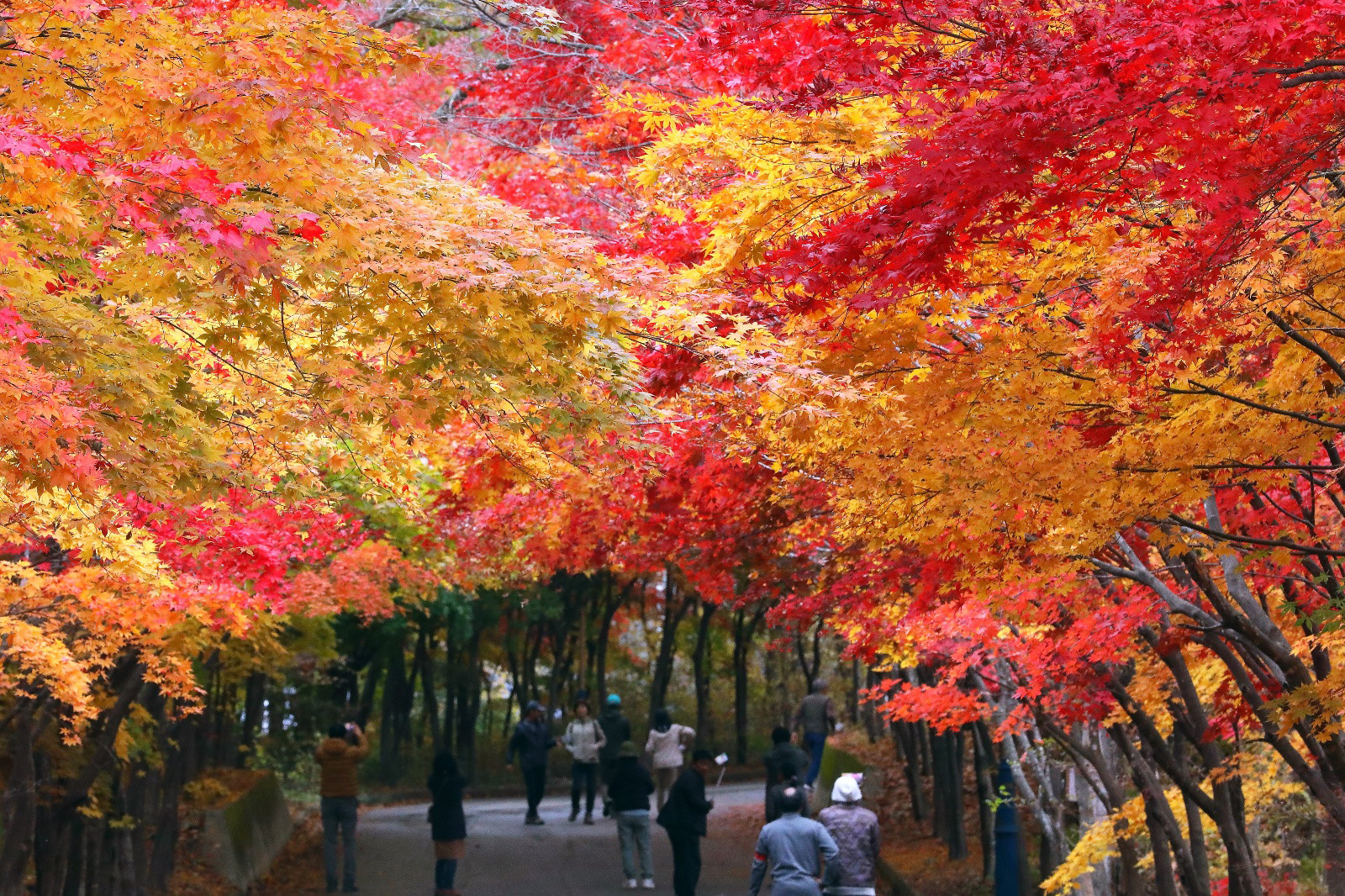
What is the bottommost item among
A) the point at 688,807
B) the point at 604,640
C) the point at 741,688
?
the point at 688,807

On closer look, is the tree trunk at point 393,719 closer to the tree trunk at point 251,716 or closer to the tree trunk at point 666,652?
the tree trunk at point 251,716

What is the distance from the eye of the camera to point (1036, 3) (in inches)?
218

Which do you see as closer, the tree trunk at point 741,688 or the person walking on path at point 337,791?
the person walking on path at point 337,791

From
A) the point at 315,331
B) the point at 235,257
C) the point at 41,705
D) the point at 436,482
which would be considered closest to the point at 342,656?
the point at 436,482

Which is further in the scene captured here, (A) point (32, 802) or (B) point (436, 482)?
(B) point (436, 482)

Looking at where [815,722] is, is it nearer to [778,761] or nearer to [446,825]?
[778,761]

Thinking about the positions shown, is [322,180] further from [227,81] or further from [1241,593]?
[1241,593]

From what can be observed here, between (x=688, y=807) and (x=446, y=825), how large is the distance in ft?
9.61

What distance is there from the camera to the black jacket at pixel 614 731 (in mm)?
19214

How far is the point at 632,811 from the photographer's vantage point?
48.7 ft

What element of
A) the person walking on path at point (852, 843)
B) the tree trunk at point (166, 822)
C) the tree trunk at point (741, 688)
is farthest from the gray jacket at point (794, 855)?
the tree trunk at point (741, 688)

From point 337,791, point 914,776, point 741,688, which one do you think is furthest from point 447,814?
point 741,688

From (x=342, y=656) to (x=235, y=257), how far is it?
25.5 m

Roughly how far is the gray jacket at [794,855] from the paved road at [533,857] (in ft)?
17.9
